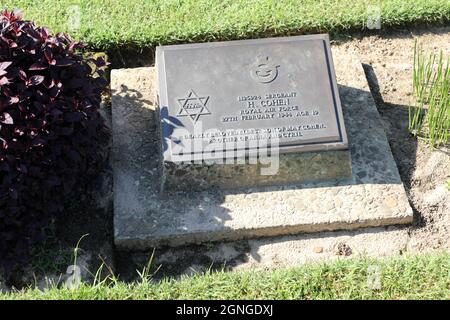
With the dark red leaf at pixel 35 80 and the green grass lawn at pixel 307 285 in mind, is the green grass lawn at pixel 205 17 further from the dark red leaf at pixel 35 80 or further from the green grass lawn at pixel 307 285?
the green grass lawn at pixel 307 285

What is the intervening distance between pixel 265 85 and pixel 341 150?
59 centimetres

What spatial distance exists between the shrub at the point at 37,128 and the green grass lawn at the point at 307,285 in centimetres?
42

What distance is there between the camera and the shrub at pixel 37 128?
161 inches

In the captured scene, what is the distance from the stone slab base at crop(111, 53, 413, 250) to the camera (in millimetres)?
4434

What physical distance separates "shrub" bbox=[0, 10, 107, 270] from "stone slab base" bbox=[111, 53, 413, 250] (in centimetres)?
36

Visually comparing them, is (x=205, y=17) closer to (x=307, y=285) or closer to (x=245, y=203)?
(x=245, y=203)

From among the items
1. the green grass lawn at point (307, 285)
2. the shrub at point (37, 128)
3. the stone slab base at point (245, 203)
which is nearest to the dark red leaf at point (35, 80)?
the shrub at point (37, 128)

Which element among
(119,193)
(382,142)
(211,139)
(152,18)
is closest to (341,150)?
(382,142)

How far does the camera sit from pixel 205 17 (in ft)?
18.1

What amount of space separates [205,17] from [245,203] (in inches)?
63.6

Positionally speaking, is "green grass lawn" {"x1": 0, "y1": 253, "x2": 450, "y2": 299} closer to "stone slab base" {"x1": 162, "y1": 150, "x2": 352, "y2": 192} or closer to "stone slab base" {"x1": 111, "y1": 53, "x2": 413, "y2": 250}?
"stone slab base" {"x1": 111, "y1": 53, "x2": 413, "y2": 250}

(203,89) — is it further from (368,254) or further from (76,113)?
(368,254)
